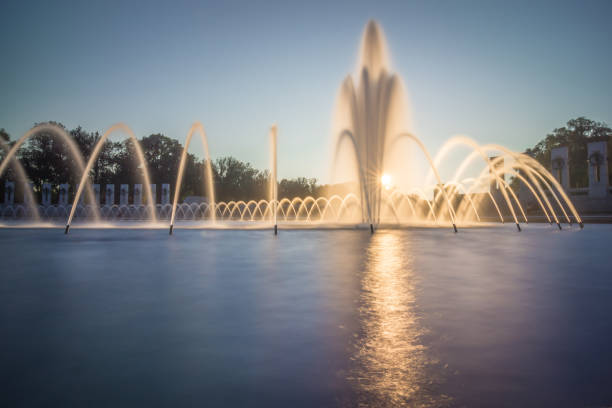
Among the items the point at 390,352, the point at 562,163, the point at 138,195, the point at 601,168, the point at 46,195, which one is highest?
the point at 562,163

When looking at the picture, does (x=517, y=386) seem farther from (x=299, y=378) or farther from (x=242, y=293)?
(x=242, y=293)

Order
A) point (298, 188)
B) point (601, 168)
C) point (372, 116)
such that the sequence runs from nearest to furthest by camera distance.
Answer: point (372, 116) → point (601, 168) → point (298, 188)

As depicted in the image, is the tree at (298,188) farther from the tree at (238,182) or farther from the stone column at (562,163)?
the stone column at (562,163)

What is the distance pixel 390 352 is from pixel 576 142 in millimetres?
99447

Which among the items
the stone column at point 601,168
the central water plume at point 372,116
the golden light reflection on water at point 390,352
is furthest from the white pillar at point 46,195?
the stone column at point 601,168

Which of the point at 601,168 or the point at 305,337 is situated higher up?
the point at 601,168

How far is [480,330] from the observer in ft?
15.2

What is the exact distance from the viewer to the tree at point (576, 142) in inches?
3095

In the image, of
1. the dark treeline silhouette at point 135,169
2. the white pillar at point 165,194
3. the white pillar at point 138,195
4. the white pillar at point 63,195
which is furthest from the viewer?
the dark treeline silhouette at point 135,169

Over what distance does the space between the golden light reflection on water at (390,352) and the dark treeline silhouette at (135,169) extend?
232 ft

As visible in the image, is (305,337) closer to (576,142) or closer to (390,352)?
(390,352)

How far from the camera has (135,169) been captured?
275ft

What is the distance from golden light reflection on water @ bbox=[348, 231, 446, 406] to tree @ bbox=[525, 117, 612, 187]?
83779 mm

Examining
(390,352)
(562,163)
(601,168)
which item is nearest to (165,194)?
(562,163)
